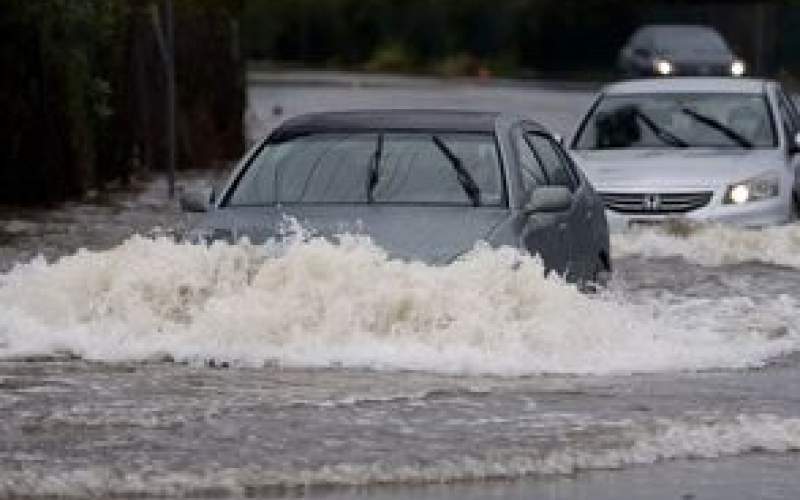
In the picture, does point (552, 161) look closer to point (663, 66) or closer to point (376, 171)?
point (376, 171)

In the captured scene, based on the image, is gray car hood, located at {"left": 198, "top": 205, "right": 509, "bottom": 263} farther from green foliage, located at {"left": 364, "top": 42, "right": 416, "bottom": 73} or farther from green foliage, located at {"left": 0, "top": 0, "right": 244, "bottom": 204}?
green foliage, located at {"left": 364, "top": 42, "right": 416, "bottom": 73}

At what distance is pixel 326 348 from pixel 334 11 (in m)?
56.5

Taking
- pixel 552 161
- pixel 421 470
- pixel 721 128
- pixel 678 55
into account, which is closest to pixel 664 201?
pixel 721 128

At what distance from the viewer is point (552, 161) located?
43.9ft

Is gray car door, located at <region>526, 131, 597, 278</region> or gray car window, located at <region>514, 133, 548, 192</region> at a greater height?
gray car window, located at <region>514, 133, 548, 192</region>

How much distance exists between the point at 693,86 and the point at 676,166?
201cm

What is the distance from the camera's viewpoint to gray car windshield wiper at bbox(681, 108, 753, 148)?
58.7ft

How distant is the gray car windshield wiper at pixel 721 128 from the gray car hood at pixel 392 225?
6583mm

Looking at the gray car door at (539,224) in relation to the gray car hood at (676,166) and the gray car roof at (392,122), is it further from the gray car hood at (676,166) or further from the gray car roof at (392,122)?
the gray car hood at (676,166)

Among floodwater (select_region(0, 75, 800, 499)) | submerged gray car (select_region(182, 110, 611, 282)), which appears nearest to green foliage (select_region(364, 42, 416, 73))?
floodwater (select_region(0, 75, 800, 499))

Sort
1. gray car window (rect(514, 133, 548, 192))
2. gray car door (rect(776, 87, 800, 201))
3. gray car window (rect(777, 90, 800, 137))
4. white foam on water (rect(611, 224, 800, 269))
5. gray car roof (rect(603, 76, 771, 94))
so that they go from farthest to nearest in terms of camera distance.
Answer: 1. gray car roof (rect(603, 76, 771, 94))
2. gray car window (rect(777, 90, 800, 137))
3. gray car door (rect(776, 87, 800, 201))
4. white foam on water (rect(611, 224, 800, 269))
5. gray car window (rect(514, 133, 548, 192))

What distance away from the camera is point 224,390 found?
34.0 feet

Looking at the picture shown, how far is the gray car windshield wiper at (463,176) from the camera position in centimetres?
1198

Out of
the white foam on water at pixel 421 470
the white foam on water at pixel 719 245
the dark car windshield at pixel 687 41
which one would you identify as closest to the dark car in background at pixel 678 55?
the dark car windshield at pixel 687 41
